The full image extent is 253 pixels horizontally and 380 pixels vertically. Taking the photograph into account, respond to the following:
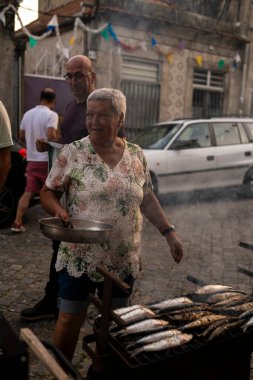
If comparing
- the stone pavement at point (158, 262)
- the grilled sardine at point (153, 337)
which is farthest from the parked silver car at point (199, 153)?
the grilled sardine at point (153, 337)

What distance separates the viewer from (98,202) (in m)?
2.45

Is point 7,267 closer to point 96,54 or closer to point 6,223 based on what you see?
point 6,223

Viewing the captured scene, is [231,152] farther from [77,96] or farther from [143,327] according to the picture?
[143,327]

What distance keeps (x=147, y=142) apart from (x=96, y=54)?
15.7 ft

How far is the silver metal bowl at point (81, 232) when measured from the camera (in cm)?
222

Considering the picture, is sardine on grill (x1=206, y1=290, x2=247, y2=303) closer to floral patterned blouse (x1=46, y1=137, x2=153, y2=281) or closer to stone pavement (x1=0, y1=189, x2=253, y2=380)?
floral patterned blouse (x1=46, y1=137, x2=153, y2=281)

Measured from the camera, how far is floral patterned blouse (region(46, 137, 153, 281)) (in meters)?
2.45

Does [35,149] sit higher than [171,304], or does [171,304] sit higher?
[35,149]

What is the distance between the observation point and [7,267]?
5188 mm

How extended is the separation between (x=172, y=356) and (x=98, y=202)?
3.08 ft

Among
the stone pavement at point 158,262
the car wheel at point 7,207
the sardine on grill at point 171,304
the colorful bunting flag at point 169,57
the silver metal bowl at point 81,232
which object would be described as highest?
the colorful bunting flag at point 169,57

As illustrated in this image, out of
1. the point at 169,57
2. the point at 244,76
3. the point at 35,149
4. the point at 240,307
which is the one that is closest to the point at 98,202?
the point at 240,307

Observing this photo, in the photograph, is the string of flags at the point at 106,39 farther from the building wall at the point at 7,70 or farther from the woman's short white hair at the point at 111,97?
the woman's short white hair at the point at 111,97

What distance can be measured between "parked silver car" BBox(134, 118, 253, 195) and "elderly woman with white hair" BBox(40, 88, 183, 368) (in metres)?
5.97
